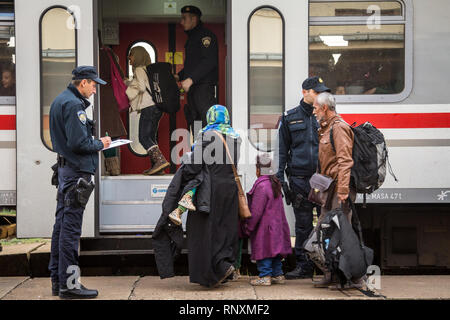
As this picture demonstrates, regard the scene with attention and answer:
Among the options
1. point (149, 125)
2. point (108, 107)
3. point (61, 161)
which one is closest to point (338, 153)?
point (61, 161)

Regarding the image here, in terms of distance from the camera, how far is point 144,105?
773 centimetres

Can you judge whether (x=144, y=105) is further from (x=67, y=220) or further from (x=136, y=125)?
(x=67, y=220)

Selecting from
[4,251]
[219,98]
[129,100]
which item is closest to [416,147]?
[219,98]

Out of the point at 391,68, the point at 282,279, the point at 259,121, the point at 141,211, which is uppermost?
the point at 391,68

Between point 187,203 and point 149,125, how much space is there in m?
2.26

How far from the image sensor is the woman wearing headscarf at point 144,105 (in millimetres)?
7527

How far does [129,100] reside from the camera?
774 centimetres

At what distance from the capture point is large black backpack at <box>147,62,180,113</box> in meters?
7.77

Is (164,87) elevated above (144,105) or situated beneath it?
elevated above

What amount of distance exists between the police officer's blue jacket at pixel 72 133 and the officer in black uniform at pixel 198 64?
7.06 ft

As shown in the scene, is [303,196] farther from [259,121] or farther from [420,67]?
[420,67]

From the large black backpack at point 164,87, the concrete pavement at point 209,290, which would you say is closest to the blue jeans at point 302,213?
the concrete pavement at point 209,290

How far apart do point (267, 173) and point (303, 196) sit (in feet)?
1.43

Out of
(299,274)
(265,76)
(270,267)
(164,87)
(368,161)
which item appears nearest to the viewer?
(368,161)
